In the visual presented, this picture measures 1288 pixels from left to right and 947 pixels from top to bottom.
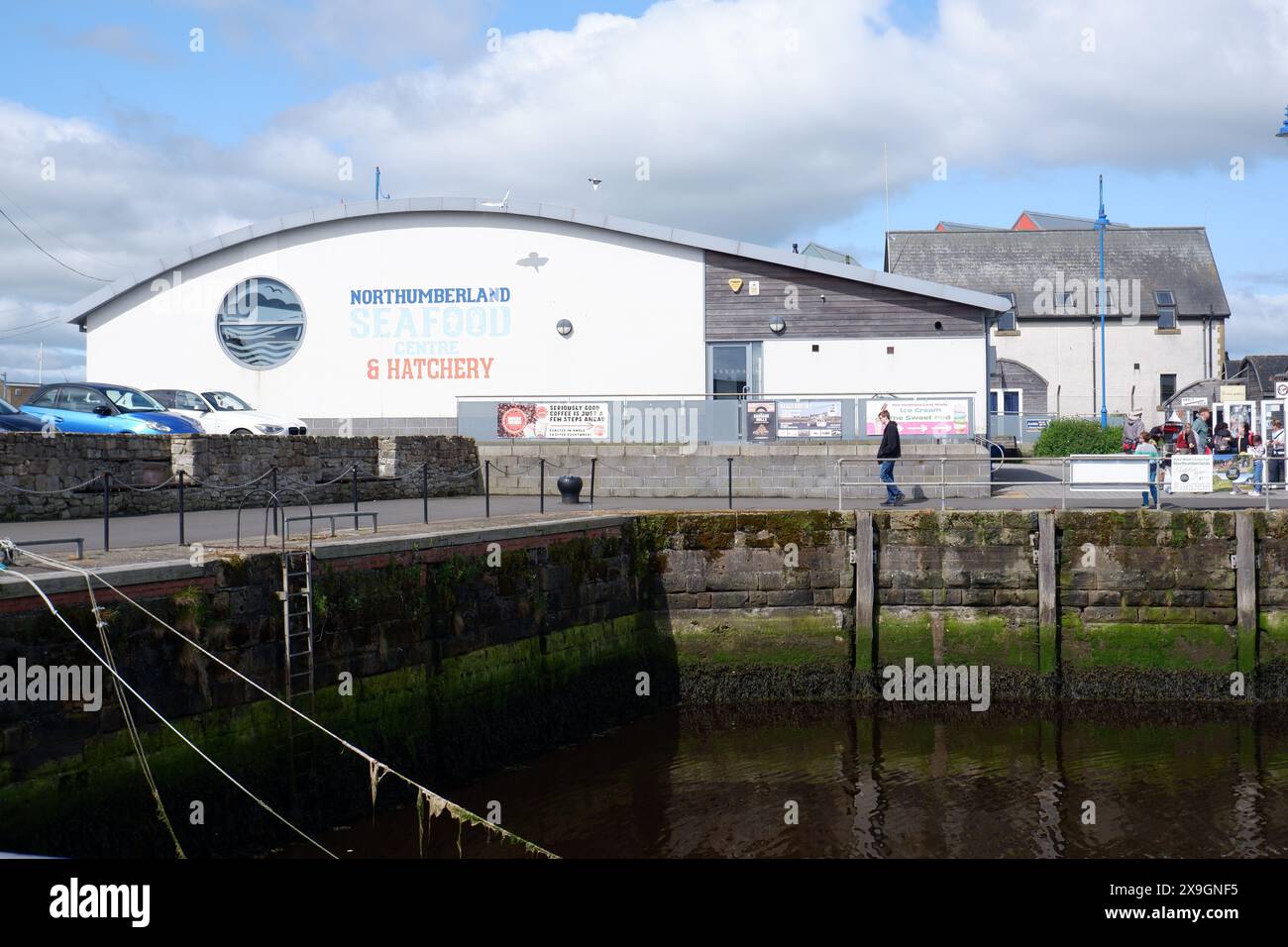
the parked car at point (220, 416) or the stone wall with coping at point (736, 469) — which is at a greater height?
the parked car at point (220, 416)

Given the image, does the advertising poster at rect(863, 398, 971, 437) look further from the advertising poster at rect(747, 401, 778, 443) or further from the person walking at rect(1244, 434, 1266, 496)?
the person walking at rect(1244, 434, 1266, 496)

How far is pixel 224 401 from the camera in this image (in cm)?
2664

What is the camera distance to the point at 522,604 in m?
14.8

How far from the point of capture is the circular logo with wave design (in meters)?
31.0

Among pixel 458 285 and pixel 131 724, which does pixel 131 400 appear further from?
pixel 131 724

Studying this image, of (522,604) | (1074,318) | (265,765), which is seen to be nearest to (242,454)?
(522,604)

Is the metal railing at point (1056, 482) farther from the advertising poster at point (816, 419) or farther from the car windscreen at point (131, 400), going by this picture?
the car windscreen at point (131, 400)

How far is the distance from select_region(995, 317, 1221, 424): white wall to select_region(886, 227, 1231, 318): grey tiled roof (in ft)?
3.47

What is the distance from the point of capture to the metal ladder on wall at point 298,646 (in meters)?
11.0

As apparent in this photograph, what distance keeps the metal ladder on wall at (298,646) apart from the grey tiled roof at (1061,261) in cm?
5110

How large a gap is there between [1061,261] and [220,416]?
4714 centimetres

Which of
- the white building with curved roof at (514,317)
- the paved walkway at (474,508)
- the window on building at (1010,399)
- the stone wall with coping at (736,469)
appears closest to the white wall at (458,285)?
the white building with curved roof at (514,317)

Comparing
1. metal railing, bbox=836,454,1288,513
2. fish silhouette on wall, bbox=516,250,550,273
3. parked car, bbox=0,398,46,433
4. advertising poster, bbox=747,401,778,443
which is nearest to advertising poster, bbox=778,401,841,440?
advertising poster, bbox=747,401,778,443

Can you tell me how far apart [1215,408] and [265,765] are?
149 ft
